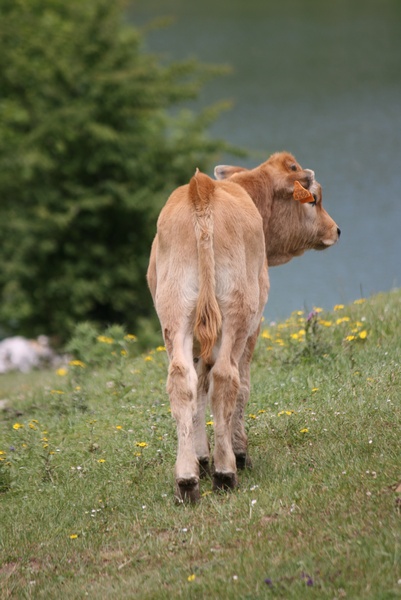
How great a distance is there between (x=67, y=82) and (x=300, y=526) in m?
20.8

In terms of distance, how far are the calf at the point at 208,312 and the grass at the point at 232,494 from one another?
28 centimetres

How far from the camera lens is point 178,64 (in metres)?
25.0

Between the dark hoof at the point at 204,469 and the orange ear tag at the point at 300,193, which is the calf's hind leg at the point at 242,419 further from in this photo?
the orange ear tag at the point at 300,193

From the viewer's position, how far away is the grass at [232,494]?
463cm

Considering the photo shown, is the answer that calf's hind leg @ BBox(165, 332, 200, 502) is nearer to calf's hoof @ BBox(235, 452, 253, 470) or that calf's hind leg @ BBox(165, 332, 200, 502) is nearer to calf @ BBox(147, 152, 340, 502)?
calf @ BBox(147, 152, 340, 502)

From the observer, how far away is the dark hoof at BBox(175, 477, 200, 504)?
574 centimetres

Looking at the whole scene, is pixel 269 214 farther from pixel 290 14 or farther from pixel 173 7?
pixel 173 7

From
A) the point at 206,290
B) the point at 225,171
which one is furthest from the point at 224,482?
the point at 225,171

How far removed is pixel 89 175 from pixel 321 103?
1639 cm

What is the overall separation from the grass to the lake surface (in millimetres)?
5917

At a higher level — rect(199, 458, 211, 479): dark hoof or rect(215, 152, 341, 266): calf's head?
rect(215, 152, 341, 266): calf's head

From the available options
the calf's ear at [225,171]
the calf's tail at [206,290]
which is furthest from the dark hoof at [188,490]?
the calf's ear at [225,171]

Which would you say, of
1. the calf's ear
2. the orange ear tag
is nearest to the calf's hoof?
the orange ear tag

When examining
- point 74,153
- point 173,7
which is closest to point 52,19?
point 74,153
